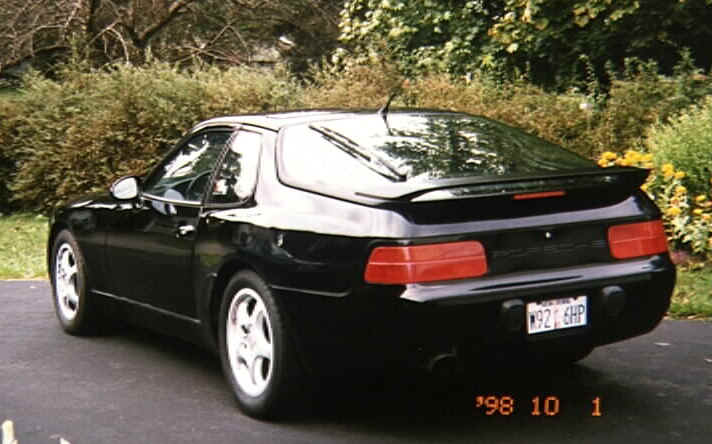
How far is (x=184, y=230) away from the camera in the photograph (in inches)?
239

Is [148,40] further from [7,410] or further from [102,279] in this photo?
[7,410]

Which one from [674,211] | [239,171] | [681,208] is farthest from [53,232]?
[681,208]

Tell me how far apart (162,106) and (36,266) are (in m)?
3.83

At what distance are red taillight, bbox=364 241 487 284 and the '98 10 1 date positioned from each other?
96cm

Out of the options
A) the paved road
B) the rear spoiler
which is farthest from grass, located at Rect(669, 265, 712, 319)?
the rear spoiler

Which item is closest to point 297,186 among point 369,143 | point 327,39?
point 369,143

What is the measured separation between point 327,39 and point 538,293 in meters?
25.1

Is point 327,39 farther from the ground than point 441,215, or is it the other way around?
point 327,39

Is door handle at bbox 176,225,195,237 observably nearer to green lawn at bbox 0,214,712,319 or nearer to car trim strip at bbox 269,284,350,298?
car trim strip at bbox 269,284,350,298

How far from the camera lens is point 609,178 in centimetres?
526

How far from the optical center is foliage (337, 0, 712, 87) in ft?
52.2

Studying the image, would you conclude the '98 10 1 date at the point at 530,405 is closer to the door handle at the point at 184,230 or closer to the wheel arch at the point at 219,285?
the wheel arch at the point at 219,285

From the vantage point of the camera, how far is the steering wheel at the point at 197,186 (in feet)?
20.1

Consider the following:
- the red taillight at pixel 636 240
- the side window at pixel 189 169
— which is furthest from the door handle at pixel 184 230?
the red taillight at pixel 636 240
